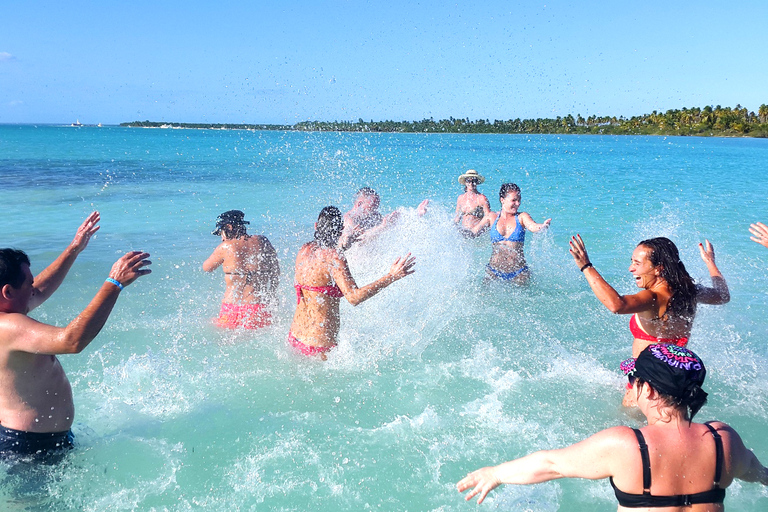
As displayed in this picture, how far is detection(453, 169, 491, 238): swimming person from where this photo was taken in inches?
426

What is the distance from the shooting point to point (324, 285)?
16.9ft

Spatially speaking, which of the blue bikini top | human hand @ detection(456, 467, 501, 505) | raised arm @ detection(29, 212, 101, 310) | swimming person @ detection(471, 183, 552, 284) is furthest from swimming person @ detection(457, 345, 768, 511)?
the blue bikini top

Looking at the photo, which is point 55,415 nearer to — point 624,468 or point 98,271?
point 624,468

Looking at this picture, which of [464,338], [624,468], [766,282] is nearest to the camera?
[624,468]

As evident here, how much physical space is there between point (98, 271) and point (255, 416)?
21.0ft

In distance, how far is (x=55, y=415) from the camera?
3.44 metres

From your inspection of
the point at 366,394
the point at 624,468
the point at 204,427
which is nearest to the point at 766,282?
the point at 366,394

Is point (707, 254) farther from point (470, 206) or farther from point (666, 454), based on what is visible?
point (470, 206)

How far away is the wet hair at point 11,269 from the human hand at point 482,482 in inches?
111

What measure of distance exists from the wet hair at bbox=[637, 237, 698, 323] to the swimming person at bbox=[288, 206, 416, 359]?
80.1 inches

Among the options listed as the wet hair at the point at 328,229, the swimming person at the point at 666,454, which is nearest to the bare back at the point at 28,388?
the wet hair at the point at 328,229

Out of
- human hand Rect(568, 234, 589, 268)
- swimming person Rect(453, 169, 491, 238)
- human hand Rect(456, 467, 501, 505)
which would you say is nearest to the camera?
human hand Rect(456, 467, 501, 505)

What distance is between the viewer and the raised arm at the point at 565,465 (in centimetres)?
227

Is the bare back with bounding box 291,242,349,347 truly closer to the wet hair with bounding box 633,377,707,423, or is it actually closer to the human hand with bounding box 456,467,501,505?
the human hand with bounding box 456,467,501,505
